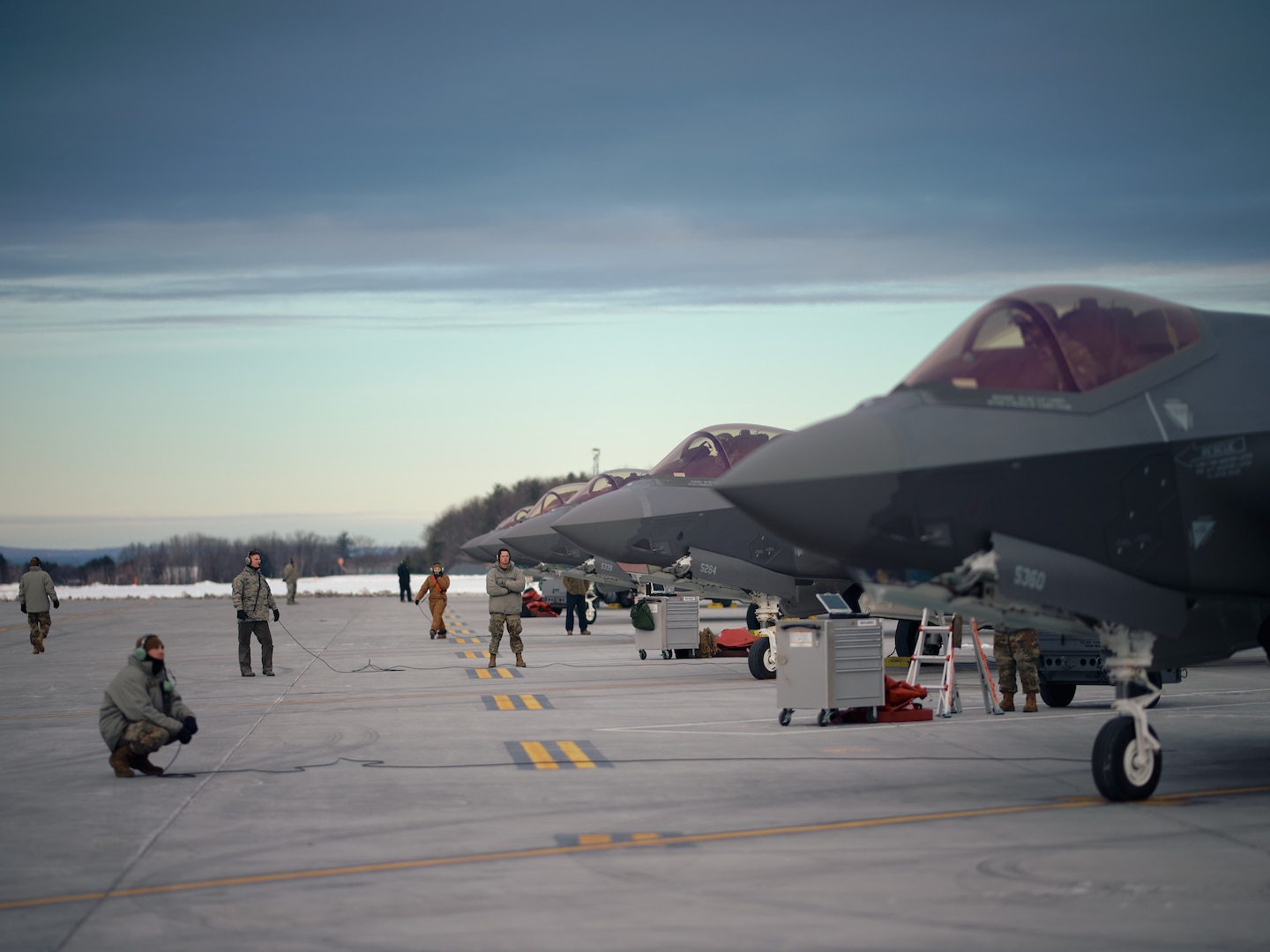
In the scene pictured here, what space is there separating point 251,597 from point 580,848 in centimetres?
1492

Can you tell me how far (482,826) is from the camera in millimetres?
9516

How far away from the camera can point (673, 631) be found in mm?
25500

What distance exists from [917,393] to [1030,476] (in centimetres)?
106

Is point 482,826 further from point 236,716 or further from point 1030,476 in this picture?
point 236,716

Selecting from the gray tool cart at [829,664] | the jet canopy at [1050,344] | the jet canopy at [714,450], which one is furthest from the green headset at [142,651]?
the jet canopy at [714,450]

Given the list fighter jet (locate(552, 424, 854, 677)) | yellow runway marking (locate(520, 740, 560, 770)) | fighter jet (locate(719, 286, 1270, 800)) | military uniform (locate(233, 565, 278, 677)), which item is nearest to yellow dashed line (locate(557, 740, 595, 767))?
yellow runway marking (locate(520, 740, 560, 770))

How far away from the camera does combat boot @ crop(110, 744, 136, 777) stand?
12.0 m

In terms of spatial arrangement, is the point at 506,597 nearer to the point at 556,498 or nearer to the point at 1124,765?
the point at 1124,765

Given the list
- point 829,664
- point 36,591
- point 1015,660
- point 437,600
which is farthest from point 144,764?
point 437,600

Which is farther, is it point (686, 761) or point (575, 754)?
point (575, 754)

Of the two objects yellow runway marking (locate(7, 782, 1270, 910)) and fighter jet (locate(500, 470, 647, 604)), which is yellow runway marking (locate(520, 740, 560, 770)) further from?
fighter jet (locate(500, 470, 647, 604))

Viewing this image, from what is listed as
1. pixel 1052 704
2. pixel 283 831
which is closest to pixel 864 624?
pixel 1052 704

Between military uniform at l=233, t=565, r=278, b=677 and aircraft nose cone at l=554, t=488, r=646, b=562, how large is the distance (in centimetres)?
585

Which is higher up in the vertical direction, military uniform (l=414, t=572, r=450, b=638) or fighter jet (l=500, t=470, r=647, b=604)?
fighter jet (l=500, t=470, r=647, b=604)
